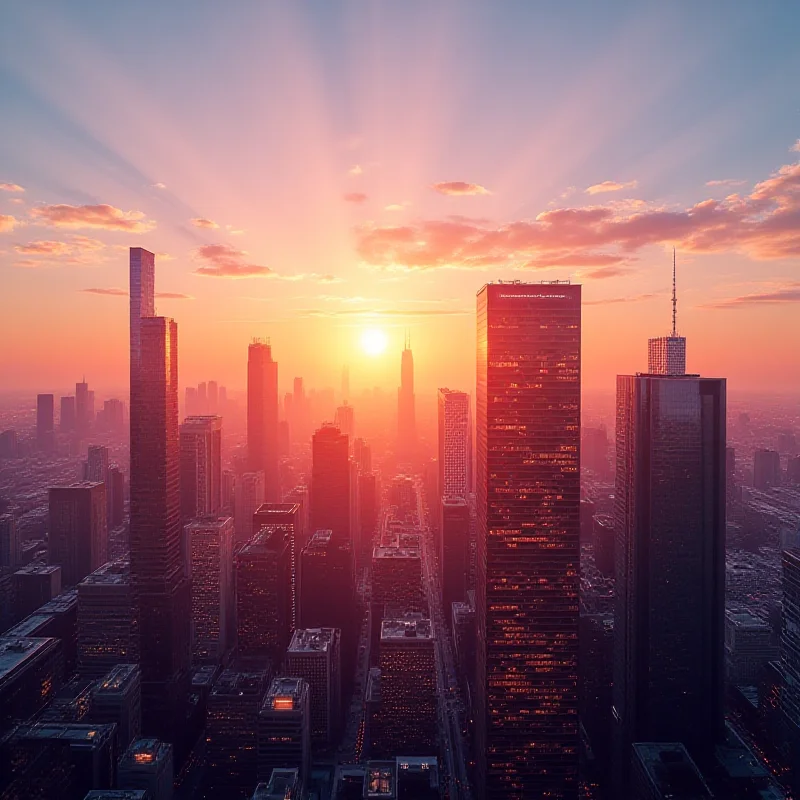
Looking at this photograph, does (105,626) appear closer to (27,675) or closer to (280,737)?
(27,675)

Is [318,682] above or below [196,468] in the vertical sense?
below

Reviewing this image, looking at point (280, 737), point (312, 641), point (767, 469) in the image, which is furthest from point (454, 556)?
point (767, 469)

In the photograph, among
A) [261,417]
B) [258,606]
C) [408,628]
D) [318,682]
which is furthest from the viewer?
[261,417]

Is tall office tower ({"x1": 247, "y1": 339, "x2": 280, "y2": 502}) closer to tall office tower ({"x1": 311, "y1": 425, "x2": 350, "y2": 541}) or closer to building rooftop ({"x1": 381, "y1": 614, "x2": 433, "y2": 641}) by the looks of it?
tall office tower ({"x1": 311, "y1": 425, "x2": 350, "y2": 541})

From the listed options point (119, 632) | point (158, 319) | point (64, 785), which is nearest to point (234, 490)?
point (119, 632)

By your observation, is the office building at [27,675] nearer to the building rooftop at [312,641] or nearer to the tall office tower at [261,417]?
the building rooftop at [312,641]

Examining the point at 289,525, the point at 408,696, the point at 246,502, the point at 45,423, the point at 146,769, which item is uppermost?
the point at 45,423

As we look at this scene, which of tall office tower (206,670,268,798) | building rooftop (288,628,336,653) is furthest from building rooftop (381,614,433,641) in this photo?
tall office tower (206,670,268,798)

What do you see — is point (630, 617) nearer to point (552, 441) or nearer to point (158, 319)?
point (552, 441)
